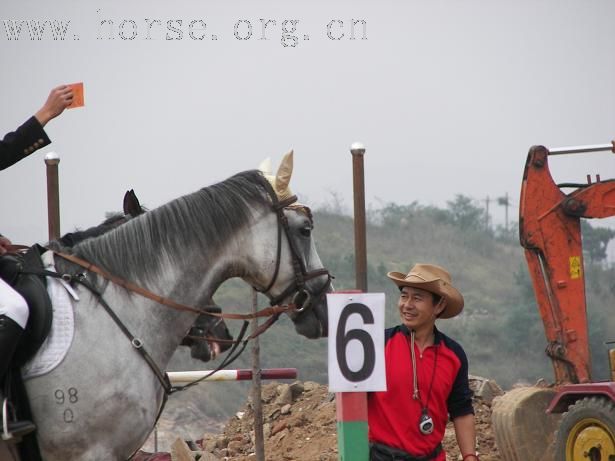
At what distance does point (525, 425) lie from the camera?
933cm

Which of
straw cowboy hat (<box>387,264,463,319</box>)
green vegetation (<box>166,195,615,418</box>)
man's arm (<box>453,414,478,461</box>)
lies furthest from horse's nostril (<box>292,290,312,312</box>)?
green vegetation (<box>166,195,615,418</box>)

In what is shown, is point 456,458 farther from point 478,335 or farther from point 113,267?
point 478,335

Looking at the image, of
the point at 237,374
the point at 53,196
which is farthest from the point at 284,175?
the point at 237,374

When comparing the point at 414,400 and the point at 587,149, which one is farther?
the point at 587,149

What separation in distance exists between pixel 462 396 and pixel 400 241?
23840mm

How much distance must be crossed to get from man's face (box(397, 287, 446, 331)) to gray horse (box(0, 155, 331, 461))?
72 cm

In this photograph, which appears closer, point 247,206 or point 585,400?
point 247,206

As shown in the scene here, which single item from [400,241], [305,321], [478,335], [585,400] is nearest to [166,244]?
[305,321]

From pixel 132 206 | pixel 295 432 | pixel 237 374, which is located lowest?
pixel 295 432

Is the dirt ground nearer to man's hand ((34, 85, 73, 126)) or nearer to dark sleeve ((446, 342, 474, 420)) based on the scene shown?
Answer: dark sleeve ((446, 342, 474, 420))

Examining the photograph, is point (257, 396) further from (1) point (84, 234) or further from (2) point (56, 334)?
(2) point (56, 334)

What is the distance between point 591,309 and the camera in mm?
→ 20984

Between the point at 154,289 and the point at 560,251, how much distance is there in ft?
18.3

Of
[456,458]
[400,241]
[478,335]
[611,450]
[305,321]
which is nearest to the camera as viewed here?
[305,321]
